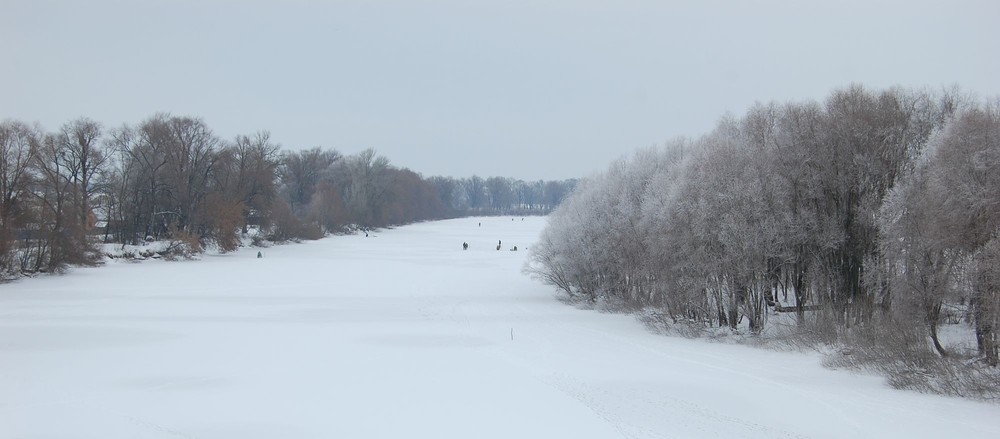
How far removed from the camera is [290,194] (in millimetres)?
117562

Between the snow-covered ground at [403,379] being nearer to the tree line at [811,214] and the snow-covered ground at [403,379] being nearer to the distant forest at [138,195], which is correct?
the tree line at [811,214]

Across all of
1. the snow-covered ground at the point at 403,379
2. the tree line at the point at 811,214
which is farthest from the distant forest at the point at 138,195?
the tree line at the point at 811,214

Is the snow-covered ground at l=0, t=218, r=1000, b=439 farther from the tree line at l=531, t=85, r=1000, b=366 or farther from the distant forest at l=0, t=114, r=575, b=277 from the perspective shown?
the distant forest at l=0, t=114, r=575, b=277

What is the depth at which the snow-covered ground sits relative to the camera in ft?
43.8

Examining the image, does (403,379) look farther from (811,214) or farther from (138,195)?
(138,195)

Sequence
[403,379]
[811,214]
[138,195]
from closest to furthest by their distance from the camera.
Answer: [403,379], [811,214], [138,195]

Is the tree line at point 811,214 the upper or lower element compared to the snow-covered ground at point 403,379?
upper

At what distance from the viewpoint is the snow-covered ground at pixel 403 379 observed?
526 inches

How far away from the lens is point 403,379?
57.7 feet

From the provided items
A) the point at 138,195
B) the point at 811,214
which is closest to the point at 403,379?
the point at 811,214

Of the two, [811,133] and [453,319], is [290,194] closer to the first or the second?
→ [453,319]

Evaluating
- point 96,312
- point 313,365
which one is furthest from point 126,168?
point 313,365

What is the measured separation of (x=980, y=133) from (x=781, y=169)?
8489mm

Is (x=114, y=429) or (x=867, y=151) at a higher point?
(x=867, y=151)
